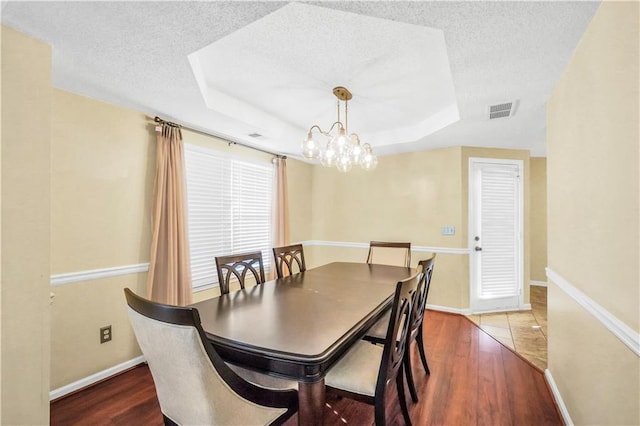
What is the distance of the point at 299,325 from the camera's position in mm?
1483

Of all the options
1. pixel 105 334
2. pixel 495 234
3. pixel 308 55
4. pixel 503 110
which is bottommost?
pixel 105 334

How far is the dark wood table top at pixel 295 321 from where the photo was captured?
1.21 metres

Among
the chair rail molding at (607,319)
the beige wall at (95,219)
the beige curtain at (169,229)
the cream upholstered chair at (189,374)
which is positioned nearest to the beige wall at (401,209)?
the chair rail molding at (607,319)

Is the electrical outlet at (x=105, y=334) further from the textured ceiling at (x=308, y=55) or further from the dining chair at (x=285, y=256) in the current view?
the textured ceiling at (x=308, y=55)

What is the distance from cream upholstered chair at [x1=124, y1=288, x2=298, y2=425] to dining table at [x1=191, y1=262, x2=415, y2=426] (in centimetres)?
16

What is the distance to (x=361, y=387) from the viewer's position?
4.90 feet

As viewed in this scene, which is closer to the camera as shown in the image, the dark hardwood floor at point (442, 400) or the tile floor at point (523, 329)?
the dark hardwood floor at point (442, 400)

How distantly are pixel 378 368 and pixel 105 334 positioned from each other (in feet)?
7.45

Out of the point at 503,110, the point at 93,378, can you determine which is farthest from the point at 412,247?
the point at 93,378

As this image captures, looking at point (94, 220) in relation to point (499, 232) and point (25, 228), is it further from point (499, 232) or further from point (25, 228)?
point (499, 232)

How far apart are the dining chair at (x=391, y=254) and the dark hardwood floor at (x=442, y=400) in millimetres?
1063

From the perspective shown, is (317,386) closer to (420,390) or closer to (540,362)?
(420,390)

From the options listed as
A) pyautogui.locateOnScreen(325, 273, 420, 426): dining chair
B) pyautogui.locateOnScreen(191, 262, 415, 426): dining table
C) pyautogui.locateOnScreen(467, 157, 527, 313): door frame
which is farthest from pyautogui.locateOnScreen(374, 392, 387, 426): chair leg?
pyautogui.locateOnScreen(467, 157, 527, 313): door frame

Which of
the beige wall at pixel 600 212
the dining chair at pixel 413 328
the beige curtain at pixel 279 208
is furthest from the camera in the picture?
the beige curtain at pixel 279 208
